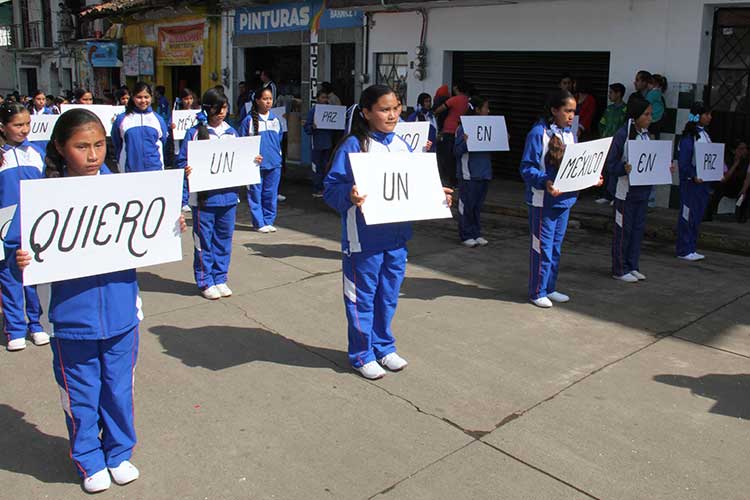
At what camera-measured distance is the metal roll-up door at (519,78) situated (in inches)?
444

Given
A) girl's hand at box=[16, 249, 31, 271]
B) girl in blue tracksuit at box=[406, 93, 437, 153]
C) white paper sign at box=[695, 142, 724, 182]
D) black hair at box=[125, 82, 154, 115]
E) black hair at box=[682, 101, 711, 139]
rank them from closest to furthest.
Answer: girl's hand at box=[16, 249, 31, 271], white paper sign at box=[695, 142, 724, 182], black hair at box=[682, 101, 711, 139], black hair at box=[125, 82, 154, 115], girl in blue tracksuit at box=[406, 93, 437, 153]

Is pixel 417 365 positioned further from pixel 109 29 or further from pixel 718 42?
pixel 109 29

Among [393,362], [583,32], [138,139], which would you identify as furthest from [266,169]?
[583,32]

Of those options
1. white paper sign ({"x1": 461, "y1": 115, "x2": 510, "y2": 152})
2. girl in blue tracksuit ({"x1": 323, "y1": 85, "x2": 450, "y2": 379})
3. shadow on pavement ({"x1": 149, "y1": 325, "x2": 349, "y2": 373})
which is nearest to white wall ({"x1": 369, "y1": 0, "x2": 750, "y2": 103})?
white paper sign ({"x1": 461, "y1": 115, "x2": 510, "y2": 152})

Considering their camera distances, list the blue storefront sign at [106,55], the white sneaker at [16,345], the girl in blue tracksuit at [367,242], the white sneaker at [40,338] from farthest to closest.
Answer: the blue storefront sign at [106,55], the white sneaker at [40,338], the white sneaker at [16,345], the girl in blue tracksuit at [367,242]

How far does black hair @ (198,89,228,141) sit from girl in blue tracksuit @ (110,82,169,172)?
1.78m

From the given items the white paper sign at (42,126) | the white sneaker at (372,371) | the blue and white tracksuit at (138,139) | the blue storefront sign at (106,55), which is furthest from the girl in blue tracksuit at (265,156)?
the blue storefront sign at (106,55)

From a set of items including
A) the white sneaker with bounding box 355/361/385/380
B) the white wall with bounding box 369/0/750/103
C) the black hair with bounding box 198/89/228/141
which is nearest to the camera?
the white sneaker with bounding box 355/361/385/380

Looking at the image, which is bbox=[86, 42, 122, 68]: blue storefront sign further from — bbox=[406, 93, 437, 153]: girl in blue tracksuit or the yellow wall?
bbox=[406, 93, 437, 153]: girl in blue tracksuit

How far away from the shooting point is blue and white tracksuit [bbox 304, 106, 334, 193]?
467 inches

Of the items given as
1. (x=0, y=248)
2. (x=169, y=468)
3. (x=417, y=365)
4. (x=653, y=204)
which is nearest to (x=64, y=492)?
(x=169, y=468)

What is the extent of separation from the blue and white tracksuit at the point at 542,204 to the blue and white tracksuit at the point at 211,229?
2.56m

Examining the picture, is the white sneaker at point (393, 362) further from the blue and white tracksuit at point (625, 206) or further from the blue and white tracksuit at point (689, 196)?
the blue and white tracksuit at point (689, 196)

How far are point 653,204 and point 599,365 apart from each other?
244 inches
